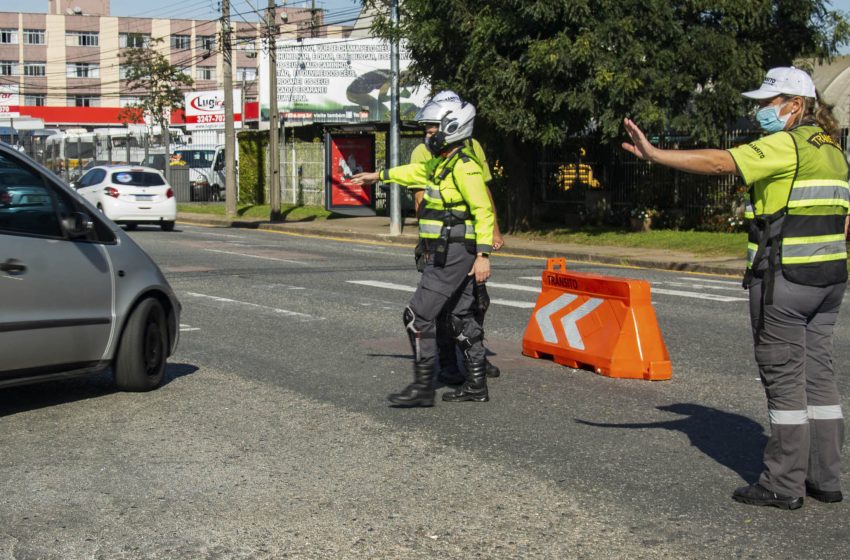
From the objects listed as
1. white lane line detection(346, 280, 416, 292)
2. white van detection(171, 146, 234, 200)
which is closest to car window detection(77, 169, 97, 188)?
white lane line detection(346, 280, 416, 292)

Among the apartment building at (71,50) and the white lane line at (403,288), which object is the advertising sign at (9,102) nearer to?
the apartment building at (71,50)

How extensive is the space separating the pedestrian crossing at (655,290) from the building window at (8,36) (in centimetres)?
8721

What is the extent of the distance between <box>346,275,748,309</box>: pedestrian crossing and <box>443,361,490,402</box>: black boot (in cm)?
562

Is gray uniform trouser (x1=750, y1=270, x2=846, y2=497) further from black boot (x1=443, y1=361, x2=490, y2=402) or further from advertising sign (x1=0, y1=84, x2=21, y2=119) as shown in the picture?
advertising sign (x1=0, y1=84, x2=21, y2=119)

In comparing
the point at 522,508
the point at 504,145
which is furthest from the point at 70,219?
the point at 504,145

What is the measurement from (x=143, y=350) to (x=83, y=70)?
94.4 m

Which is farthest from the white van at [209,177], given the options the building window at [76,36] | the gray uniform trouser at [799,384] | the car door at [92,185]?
the building window at [76,36]

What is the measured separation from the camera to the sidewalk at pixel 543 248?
2050 cm

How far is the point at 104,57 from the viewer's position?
319ft

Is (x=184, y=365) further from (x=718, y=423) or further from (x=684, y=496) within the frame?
(x=684, y=496)

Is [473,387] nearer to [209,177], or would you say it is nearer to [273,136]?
[273,136]

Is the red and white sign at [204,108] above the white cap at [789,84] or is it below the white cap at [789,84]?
above

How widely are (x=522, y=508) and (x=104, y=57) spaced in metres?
97.0

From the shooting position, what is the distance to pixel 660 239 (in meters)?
24.3
